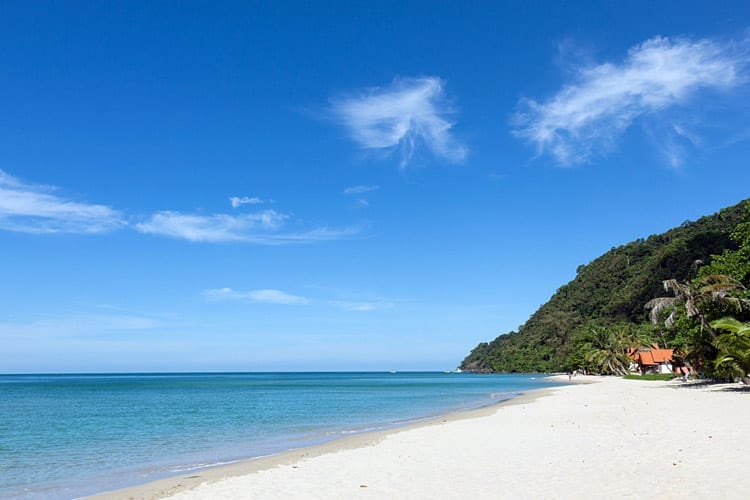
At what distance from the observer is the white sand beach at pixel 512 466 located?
10133 mm

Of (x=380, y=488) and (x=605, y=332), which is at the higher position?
(x=605, y=332)

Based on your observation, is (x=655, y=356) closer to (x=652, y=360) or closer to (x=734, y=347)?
(x=652, y=360)

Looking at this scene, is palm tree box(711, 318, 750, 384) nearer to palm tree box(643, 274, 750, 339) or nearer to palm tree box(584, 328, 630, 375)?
palm tree box(643, 274, 750, 339)

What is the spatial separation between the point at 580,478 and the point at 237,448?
14.1 m

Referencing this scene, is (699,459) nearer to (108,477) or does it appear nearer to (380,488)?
(380,488)

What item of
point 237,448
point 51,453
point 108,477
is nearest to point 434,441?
point 237,448

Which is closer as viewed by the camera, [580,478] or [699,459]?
[580,478]

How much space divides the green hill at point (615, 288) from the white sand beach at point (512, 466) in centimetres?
11384

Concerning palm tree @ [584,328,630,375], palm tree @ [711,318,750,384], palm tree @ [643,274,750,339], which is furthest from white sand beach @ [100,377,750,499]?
palm tree @ [584,328,630,375]

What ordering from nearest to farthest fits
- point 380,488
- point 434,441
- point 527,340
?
1. point 380,488
2. point 434,441
3. point 527,340

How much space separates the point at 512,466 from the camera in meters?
12.9

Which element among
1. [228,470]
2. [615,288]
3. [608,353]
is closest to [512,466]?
[228,470]

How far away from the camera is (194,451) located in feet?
67.7

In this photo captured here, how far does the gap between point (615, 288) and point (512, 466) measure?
544 ft
